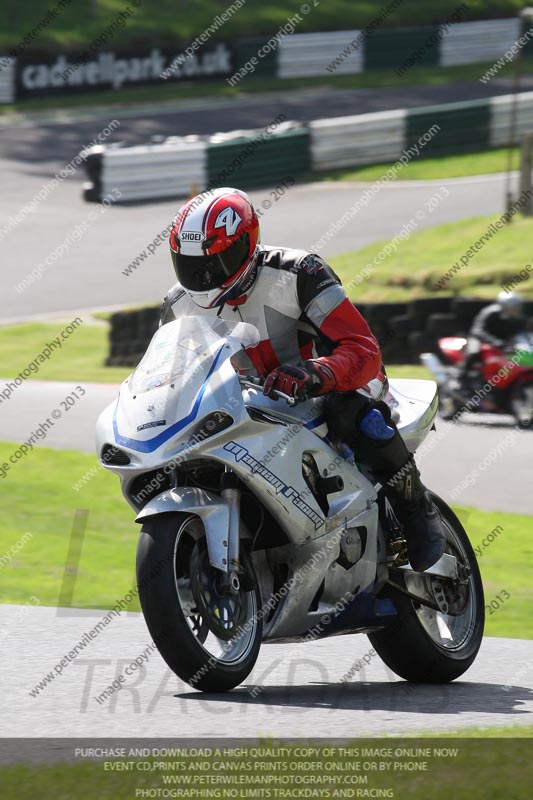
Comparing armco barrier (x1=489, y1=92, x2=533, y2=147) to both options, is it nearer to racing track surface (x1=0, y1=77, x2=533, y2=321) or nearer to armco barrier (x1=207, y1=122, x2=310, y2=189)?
racing track surface (x1=0, y1=77, x2=533, y2=321)

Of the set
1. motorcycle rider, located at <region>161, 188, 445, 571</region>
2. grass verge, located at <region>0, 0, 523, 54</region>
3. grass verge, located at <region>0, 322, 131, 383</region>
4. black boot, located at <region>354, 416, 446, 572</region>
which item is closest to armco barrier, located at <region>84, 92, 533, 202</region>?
grass verge, located at <region>0, 322, 131, 383</region>

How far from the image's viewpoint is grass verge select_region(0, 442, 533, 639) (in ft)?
24.8

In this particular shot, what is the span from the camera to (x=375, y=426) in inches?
209

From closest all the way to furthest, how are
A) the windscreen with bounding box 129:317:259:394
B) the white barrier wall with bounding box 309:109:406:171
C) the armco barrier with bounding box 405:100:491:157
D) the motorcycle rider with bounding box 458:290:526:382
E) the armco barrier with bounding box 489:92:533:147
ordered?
the windscreen with bounding box 129:317:259:394
the motorcycle rider with bounding box 458:290:526:382
the white barrier wall with bounding box 309:109:406:171
the armco barrier with bounding box 405:100:491:157
the armco barrier with bounding box 489:92:533:147

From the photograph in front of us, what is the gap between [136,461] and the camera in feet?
15.4

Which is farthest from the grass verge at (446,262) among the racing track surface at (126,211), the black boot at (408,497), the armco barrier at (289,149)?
the black boot at (408,497)

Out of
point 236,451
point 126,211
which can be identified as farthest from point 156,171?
point 236,451

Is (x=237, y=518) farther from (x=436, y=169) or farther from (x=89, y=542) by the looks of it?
(x=436, y=169)

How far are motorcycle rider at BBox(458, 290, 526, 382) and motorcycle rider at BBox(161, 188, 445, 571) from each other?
8.37m

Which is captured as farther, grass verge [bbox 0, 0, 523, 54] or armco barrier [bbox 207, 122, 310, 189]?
grass verge [bbox 0, 0, 523, 54]

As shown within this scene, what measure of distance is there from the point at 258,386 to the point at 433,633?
4.64ft

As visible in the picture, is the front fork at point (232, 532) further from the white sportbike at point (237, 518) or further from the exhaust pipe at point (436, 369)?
A: the exhaust pipe at point (436, 369)

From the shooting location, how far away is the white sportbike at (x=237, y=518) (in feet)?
15.2

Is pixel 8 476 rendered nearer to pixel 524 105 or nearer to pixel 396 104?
pixel 524 105
